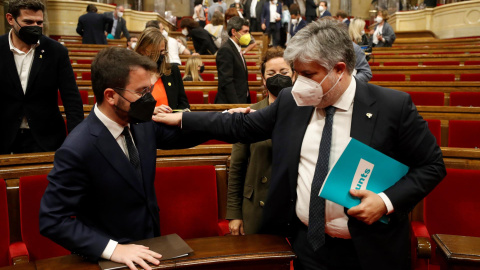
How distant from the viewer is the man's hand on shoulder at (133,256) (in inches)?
50.4

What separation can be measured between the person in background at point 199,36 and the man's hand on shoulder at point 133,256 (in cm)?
598

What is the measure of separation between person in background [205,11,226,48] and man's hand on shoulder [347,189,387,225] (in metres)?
6.29

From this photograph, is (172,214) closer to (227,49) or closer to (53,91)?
(53,91)

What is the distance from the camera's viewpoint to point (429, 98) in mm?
4113

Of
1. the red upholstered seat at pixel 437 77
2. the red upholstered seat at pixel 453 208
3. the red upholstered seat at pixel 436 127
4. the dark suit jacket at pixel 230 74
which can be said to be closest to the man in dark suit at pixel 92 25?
the dark suit jacket at pixel 230 74

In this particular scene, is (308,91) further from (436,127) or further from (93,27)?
(93,27)

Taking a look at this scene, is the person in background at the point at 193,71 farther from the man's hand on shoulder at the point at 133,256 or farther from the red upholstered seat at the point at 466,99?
the man's hand on shoulder at the point at 133,256

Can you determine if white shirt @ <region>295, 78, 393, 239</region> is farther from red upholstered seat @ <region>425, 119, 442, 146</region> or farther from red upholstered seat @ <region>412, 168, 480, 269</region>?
red upholstered seat @ <region>425, 119, 442, 146</region>

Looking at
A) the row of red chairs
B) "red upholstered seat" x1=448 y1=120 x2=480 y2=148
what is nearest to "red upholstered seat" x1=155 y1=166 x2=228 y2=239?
the row of red chairs

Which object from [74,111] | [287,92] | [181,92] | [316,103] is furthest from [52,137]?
[316,103]

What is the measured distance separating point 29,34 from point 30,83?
27cm

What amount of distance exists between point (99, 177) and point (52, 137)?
1399 millimetres

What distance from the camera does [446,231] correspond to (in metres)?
2.02

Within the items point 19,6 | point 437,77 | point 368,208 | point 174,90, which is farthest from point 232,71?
point 437,77
